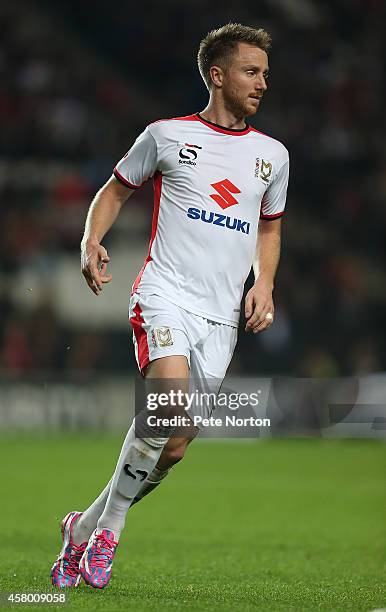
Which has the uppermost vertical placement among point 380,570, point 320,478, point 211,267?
point 211,267

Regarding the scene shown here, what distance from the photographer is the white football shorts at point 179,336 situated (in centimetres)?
479

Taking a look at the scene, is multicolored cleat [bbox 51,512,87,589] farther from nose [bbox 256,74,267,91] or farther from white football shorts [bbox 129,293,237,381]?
nose [bbox 256,74,267,91]

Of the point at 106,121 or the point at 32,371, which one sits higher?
the point at 106,121

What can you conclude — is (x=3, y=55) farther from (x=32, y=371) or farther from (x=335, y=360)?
(x=335, y=360)

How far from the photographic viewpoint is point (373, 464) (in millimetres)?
13172

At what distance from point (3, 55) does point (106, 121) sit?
215 centimetres

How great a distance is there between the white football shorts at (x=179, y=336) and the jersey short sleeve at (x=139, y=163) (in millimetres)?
508

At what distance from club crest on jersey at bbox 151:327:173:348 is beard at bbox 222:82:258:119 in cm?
105

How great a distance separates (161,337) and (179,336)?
0.08 metres

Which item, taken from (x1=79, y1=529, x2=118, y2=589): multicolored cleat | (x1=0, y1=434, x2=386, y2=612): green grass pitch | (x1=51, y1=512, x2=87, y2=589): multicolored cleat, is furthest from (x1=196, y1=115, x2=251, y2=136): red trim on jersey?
(x1=0, y1=434, x2=386, y2=612): green grass pitch

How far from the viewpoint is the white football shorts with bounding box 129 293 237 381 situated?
4785 millimetres

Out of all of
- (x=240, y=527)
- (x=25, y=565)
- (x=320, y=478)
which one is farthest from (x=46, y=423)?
(x=25, y=565)

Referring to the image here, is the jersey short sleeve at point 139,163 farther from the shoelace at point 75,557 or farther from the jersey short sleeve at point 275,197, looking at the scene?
the shoelace at point 75,557

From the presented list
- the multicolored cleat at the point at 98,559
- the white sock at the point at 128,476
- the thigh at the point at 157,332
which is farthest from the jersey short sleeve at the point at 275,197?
the multicolored cleat at the point at 98,559
